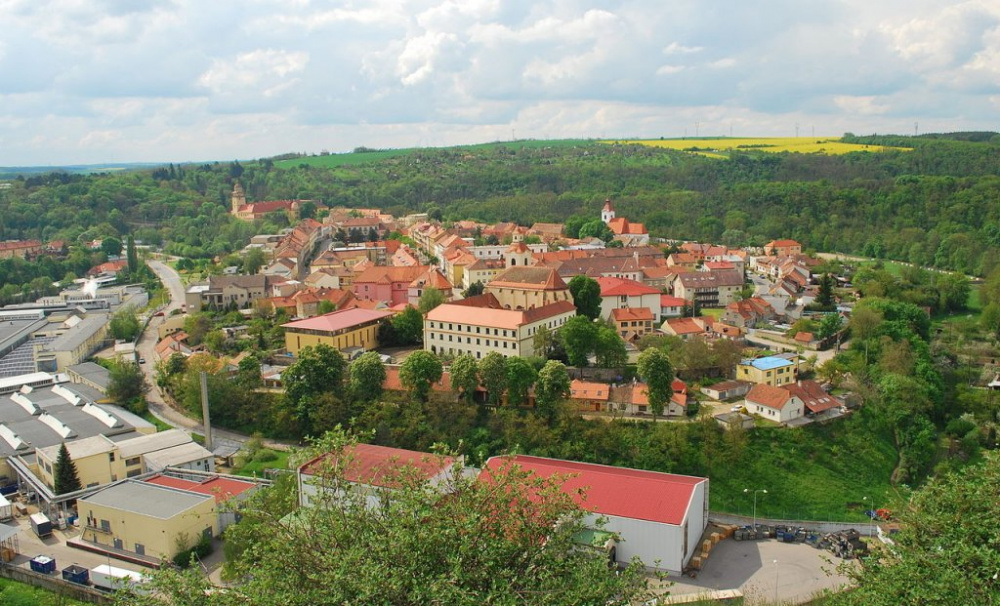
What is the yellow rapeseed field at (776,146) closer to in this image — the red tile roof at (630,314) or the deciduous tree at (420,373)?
the red tile roof at (630,314)

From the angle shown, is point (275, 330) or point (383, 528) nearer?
point (383, 528)

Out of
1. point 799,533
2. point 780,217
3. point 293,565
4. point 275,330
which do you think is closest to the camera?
point 293,565

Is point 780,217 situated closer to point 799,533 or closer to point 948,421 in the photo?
point 948,421

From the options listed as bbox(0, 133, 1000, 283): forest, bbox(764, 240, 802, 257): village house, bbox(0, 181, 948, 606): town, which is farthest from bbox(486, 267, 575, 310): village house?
bbox(0, 133, 1000, 283): forest

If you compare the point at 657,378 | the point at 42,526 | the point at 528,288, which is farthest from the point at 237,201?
the point at 657,378

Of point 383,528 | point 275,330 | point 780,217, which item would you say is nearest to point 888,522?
point 383,528

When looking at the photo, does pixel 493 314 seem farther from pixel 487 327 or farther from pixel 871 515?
pixel 871 515
